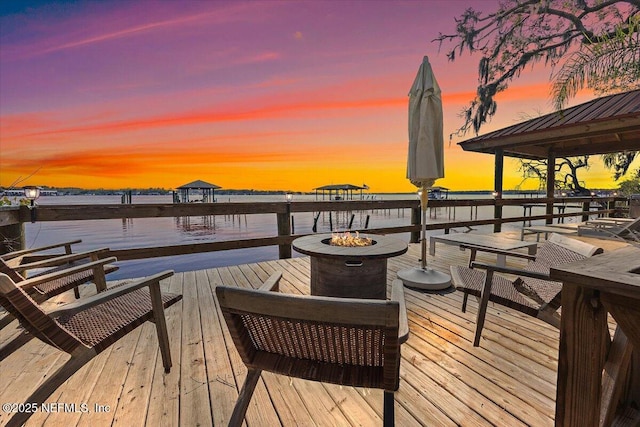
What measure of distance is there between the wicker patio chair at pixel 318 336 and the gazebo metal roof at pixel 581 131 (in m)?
5.70

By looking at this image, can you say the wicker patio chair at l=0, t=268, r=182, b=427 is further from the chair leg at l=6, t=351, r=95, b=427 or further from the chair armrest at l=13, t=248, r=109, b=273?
the chair armrest at l=13, t=248, r=109, b=273

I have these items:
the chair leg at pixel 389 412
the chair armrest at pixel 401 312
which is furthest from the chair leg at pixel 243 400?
the chair armrest at pixel 401 312

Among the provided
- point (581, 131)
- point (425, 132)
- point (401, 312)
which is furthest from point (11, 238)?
point (581, 131)

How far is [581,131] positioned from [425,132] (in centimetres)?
454

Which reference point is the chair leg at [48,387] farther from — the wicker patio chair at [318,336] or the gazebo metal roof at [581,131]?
the gazebo metal roof at [581,131]

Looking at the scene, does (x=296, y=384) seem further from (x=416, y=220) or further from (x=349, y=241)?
(x=416, y=220)

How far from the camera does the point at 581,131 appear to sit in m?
5.21

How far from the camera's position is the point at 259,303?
97 cm

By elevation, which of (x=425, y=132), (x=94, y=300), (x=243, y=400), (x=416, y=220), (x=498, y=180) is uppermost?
(x=425, y=132)

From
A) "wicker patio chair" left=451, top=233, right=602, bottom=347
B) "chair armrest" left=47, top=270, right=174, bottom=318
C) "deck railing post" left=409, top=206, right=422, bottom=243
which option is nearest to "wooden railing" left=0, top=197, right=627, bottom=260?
"deck railing post" left=409, top=206, right=422, bottom=243

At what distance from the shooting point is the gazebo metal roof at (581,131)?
4812 mm

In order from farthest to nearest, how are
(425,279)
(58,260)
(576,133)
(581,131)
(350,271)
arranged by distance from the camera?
1. (576,133)
2. (581,131)
3. (425,279)
4. (350,271)
5. (58,260)

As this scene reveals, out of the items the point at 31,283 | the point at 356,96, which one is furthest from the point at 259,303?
the point at 356,96

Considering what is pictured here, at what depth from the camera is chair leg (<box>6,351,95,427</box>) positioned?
1.13m
